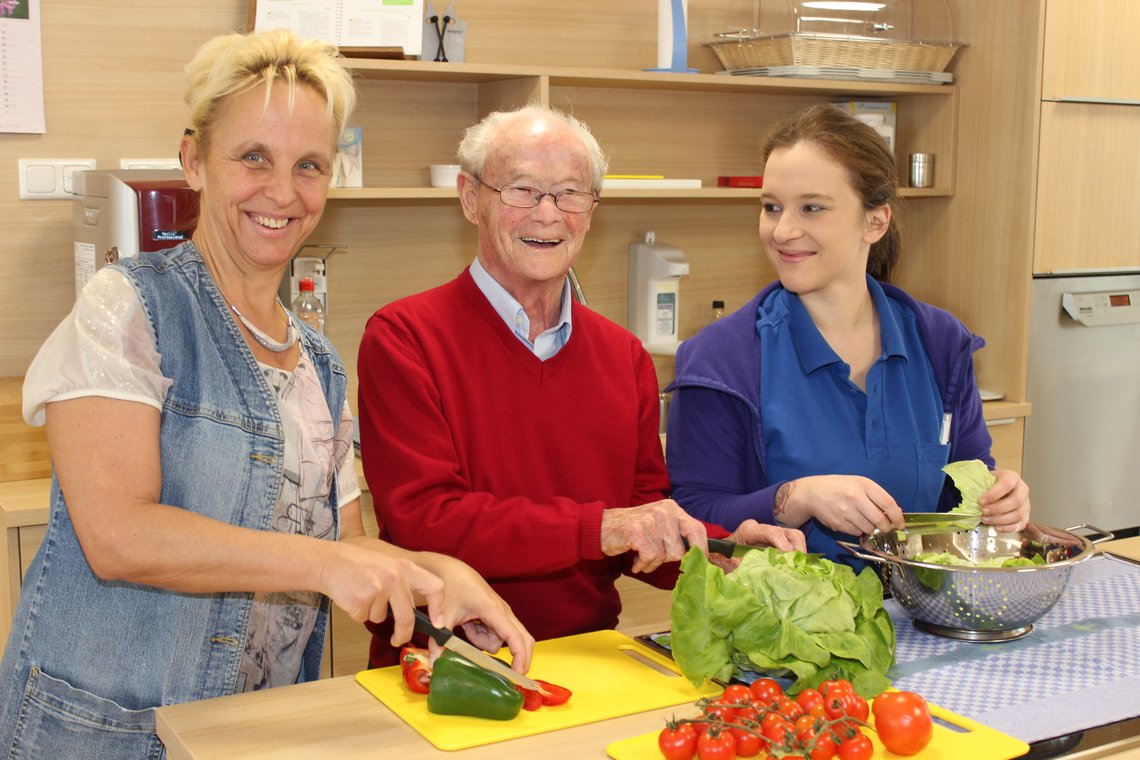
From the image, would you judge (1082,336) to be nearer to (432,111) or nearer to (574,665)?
(432,111)

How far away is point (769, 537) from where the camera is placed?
1.62 metres

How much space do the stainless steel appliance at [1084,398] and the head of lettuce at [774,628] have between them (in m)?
2.25

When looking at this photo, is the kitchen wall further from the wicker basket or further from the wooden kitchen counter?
the wooden kitchen counter

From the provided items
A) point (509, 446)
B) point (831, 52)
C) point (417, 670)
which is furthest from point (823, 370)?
point (831, 52)

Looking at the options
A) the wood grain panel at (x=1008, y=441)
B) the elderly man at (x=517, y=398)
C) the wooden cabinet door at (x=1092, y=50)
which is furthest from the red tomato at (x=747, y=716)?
the wooden cabinet door at (x=1092, y=50)

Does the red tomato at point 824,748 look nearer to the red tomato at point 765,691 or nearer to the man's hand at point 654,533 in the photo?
the red tomato at point 765,691

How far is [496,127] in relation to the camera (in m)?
1.87

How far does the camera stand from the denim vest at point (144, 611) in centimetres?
139

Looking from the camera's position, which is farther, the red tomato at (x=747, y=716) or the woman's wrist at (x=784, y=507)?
the woman's wrist at (x=784, y=507)

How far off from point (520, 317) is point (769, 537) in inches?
20.1

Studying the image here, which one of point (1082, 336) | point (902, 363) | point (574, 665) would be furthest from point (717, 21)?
point (574, 665)

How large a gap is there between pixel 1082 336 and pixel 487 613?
105 inches

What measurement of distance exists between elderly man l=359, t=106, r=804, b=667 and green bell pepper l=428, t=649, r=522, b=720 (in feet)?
1.05

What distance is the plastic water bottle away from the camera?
9.57ft
